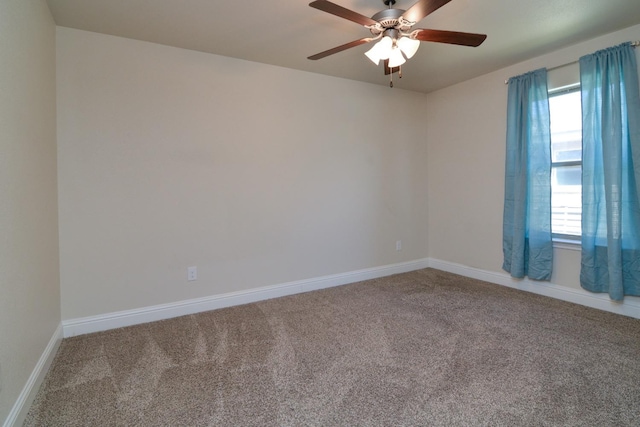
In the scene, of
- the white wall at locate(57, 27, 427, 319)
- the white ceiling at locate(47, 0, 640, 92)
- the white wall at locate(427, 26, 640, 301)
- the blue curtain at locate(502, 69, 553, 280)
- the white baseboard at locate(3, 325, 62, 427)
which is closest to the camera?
the white baseboard at locate(3, 325, 62, 427)

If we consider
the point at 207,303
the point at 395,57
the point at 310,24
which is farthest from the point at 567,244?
the point at 207,303

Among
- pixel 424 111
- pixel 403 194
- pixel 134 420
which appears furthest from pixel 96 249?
pixel 424 111

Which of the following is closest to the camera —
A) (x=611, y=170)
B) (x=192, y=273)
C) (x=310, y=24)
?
(x=310, y=24)

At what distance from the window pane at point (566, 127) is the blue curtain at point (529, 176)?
124mm

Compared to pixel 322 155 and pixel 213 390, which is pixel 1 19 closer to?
pixel 213 390

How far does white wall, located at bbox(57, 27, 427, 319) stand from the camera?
2484 millimetres

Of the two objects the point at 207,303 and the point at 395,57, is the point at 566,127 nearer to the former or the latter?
the point at 395,57

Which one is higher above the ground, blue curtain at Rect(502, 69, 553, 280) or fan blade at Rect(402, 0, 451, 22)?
fan blade at Rect(402, 0, 451, 22)

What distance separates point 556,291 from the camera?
3.11 meters

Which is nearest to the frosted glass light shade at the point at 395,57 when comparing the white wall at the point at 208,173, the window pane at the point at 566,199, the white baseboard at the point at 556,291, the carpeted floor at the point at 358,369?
the white wall at the point at 208,173

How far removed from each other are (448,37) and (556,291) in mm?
2736

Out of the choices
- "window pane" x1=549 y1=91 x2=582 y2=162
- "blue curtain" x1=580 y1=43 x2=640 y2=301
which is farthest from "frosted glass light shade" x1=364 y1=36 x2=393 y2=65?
"window pane" x1=549 y1=91 x2=582 y2=162

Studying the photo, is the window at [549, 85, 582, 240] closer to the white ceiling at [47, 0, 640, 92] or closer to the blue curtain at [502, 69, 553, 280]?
the blue curtain at [502, 69, 553, 280]

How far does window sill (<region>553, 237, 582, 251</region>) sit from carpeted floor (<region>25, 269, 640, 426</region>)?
557 millimetres
